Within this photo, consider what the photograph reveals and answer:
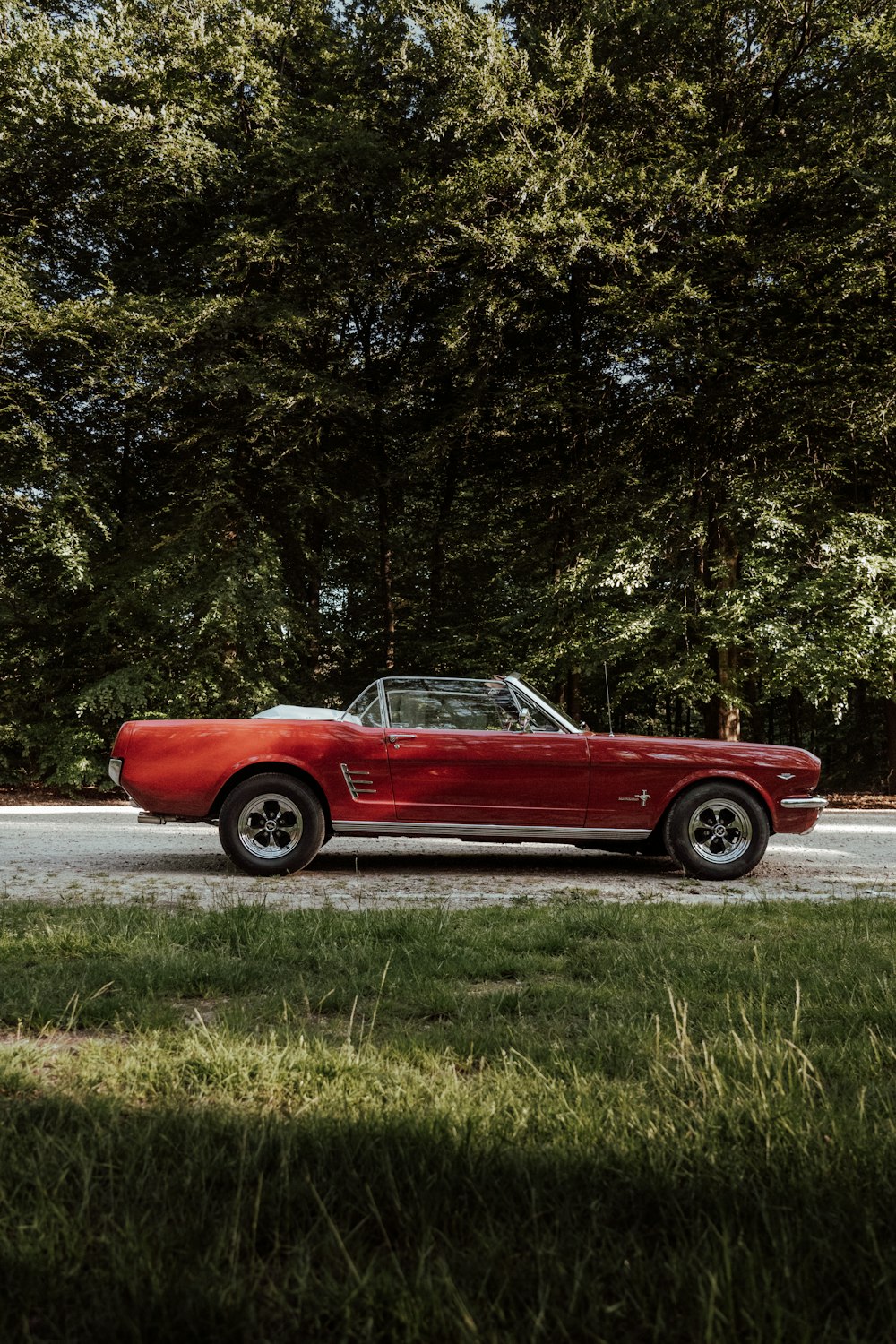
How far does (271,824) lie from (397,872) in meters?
1.21

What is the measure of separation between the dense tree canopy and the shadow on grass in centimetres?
1184

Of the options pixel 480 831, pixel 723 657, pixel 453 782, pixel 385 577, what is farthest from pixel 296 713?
pixel 385 577

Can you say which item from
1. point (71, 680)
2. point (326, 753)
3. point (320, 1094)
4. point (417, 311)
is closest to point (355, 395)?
point (417, 311)

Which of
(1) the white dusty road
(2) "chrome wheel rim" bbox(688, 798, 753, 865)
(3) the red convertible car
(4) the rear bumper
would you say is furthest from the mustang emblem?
(4) the rear bumper

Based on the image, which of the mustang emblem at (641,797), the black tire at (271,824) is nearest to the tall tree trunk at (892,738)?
the mustang emblem at (641,797)

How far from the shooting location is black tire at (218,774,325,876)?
23.0ft

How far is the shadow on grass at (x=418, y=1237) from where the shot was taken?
4.75 feet

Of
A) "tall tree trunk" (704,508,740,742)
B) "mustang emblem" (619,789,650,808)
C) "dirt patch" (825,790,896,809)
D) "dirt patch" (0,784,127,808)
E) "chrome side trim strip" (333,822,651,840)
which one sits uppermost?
"tall tree trunk" (704,508,740,742)

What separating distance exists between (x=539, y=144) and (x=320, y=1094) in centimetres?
1505

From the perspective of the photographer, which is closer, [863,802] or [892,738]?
[863,802]

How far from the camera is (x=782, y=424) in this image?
548 inches

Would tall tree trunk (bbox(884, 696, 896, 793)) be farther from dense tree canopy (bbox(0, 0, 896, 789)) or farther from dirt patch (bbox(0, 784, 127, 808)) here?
dirt patch (bbox(0, 784, 127, 808))

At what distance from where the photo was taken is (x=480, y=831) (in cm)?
723

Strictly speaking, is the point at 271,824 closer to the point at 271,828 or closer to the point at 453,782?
the point at 271,828
